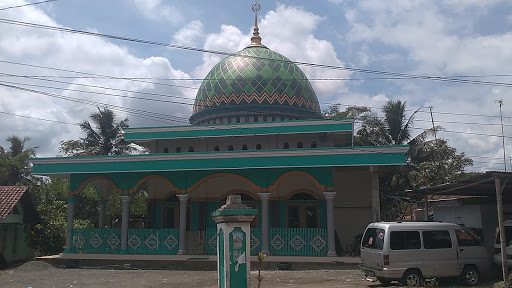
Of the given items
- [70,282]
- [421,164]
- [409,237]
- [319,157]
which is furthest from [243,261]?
[421,164]

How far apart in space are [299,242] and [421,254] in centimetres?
608

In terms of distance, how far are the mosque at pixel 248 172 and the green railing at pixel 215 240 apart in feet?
0.12

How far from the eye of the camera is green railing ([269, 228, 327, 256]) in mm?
16016

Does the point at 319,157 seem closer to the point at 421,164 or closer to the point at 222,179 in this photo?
the point at 222,179

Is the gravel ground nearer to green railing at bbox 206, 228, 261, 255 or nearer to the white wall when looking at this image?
green railing at bbox 206, 228, 261, 255

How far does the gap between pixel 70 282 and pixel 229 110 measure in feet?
37.1

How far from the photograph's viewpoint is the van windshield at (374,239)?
35.1ft

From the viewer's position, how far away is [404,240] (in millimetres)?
10648

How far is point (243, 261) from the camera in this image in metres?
8.52

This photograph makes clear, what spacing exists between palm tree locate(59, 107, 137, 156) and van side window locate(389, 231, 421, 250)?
2404 cm

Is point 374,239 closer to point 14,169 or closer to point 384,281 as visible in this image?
point 384,281

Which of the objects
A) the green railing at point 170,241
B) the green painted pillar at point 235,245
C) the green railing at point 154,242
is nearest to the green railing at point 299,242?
the green railing at point 170,241

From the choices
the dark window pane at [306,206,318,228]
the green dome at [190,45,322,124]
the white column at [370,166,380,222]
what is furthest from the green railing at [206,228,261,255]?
the green dome at [190,45,322,124]

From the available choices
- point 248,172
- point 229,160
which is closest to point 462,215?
point 248,172
